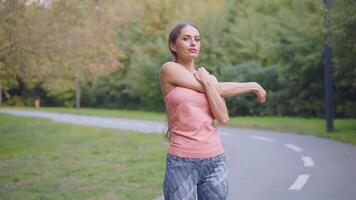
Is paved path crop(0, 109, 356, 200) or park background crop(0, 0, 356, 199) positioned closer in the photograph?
paved path crop(0, 109, 356, 200)

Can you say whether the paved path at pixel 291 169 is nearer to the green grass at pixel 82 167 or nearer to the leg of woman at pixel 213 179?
the green grass at pixel 82 167

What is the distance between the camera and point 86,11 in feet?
50.0

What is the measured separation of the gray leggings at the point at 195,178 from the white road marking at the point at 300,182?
4.99 m

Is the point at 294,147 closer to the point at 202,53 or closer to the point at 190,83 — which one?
the point at 190,83

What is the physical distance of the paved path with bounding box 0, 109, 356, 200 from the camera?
7168 mm

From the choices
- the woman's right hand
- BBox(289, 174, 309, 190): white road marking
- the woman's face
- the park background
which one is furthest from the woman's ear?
BBox(289, 174, 309, 190): white road marking

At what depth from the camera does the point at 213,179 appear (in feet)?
9.14

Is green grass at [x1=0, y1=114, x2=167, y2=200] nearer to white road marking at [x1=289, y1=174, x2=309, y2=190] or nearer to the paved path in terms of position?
the paved path

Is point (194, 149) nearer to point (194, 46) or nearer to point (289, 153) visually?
point (194, 46)

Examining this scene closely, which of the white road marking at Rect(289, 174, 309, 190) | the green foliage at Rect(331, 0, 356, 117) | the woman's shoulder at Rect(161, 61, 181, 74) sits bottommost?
the white road marking at Rect(289, 174, 309, 190)

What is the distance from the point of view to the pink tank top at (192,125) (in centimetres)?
273

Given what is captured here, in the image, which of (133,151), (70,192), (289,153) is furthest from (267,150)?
(70,192)

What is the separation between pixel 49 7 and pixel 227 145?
6277 mm

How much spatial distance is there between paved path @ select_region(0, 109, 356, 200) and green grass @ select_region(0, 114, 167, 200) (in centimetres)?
142
